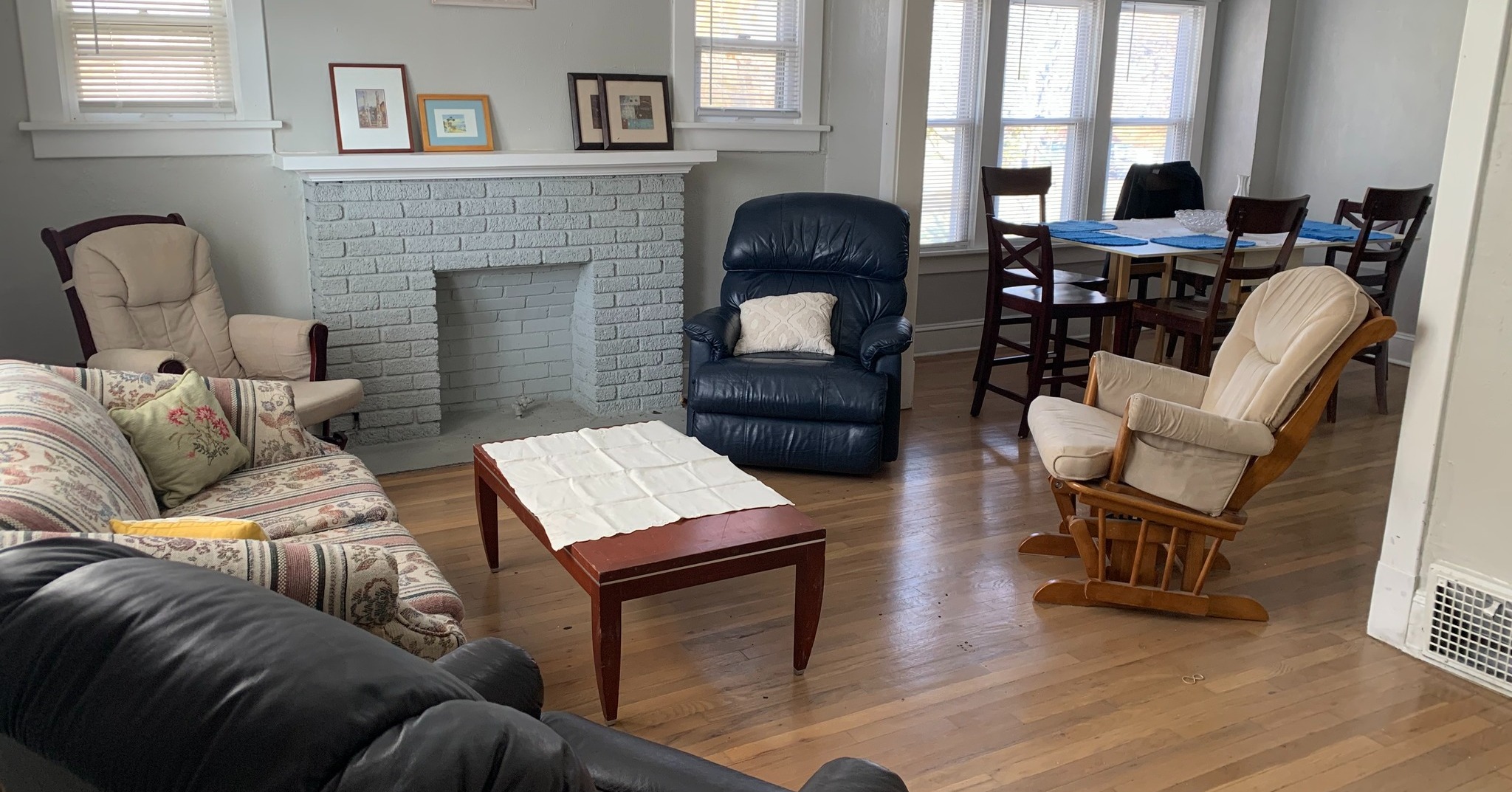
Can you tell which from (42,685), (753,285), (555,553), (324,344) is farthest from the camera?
(753,285)

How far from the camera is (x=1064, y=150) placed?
668 cm

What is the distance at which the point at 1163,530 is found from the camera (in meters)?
3.30

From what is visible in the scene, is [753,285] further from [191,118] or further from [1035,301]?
[191,118]

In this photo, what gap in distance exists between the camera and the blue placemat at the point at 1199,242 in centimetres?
493

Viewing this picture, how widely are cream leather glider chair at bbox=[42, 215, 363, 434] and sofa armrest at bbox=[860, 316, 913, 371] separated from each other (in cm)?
193

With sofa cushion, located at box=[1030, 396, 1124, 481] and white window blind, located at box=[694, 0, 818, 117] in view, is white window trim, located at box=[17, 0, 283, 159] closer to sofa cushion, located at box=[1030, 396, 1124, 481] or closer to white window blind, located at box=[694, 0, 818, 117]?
white window blind, located at box=[694, 0, 818, 117]

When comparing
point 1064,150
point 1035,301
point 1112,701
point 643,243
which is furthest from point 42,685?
point 1064,150

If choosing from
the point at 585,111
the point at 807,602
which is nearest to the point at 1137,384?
the point at 807,602

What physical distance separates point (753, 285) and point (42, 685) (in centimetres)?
392

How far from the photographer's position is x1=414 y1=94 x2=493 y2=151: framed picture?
4613mm

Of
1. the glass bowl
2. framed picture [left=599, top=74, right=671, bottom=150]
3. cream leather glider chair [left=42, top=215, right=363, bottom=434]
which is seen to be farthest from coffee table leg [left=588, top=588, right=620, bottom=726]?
the glass bowl

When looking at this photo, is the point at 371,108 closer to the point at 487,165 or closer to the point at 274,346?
the point at 487,165

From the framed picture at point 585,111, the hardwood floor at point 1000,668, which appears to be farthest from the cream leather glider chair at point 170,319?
the framed picture at point 585,111

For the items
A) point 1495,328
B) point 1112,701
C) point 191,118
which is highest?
point 191,118
